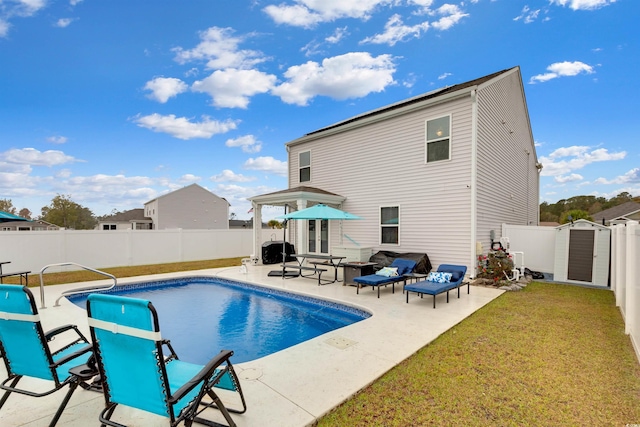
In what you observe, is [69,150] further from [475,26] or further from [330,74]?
[475,26]

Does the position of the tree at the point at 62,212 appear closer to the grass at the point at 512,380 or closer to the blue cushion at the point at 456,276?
the blue cushion at the point at 456,276

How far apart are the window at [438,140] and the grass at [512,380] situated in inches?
239

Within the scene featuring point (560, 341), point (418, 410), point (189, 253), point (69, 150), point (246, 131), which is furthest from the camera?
point (69, 150)

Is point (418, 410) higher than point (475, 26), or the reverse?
point (475, 26)

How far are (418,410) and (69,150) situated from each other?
32585 millimetres

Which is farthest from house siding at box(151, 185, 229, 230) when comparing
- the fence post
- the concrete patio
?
the fence post

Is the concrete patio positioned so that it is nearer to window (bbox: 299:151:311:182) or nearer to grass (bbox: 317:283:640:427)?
grass (bbox: 317:283:640:427)

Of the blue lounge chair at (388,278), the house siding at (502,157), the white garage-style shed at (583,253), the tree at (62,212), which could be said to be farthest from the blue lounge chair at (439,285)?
the tree at (62,212)

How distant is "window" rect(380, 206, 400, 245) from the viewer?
1145 cm

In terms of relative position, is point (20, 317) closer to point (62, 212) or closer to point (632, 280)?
point (632, 280)

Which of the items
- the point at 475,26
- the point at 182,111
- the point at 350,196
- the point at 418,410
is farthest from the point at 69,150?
the point at 418,410

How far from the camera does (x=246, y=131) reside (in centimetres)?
2208

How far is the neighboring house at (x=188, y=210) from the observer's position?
3319 cm

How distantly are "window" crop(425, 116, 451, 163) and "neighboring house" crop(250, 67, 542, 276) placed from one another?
0.11 ft
